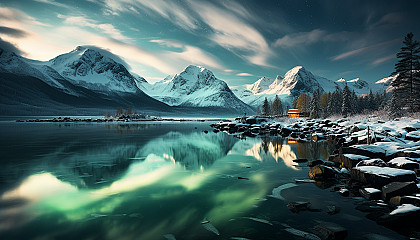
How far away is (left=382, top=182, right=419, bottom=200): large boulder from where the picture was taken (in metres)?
7.80

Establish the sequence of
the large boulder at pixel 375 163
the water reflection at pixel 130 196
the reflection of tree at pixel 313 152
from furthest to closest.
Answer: the reflection of tree at pixel 313 152
the large boulder at pixel 375 163
the water reflection at pixel 130 196

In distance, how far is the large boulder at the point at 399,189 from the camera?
25.6 feet

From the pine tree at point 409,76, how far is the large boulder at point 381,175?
28809 mm

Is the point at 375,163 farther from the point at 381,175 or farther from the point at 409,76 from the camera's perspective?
the point at 409,76

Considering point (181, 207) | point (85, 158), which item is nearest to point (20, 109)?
point (85, 158)

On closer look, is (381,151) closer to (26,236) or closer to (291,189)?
(291,189)

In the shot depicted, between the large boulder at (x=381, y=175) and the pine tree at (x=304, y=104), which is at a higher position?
the pine tree at (x=304, y=104)

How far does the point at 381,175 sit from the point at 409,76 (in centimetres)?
3172

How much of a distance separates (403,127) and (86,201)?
25.2 m

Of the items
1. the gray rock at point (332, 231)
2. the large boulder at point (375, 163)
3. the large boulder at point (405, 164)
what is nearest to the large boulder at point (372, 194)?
the large boulder at point (375, 163)

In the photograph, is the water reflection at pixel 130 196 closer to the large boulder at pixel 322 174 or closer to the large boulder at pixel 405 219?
the large boulder at pixel 322 174

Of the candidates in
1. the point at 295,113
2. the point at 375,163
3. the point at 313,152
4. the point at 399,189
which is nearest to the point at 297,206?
the point at 399,189

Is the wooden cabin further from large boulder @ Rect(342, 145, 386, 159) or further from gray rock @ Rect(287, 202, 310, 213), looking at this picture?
gray rock @ Rect(287, 202, 310, 213)

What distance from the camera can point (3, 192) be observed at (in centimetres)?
927
